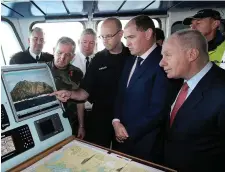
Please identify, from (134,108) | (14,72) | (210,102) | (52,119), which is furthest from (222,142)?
(14,72)

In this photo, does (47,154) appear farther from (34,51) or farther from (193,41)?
(34,51)

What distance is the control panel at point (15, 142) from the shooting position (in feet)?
3.73

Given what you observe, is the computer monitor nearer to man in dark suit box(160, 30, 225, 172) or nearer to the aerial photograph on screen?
the aerial photograph on screen

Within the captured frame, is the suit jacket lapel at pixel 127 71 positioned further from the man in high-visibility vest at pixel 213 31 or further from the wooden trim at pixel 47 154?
the man in high-visibility vest at pixel 213 31

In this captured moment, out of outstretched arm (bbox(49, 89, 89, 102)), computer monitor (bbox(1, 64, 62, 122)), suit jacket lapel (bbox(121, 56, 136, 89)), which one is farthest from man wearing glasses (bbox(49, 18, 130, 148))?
computer monitor (bbox(1, 64, 62, 122))

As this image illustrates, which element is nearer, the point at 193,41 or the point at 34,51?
the point at 193,41

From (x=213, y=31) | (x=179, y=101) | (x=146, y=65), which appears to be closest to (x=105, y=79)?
(x=146, y=65)

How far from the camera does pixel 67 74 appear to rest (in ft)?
7.30

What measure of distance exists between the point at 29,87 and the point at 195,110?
1147 millimetres

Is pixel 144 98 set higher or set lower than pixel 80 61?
lower

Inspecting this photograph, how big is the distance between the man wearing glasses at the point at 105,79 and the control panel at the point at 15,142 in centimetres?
97

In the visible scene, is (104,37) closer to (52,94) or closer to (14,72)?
(52,94)

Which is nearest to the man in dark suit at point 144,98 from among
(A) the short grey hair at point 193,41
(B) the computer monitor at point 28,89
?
(A) the short grey hair at point 193,41

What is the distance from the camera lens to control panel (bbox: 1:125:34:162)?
3.73ft
